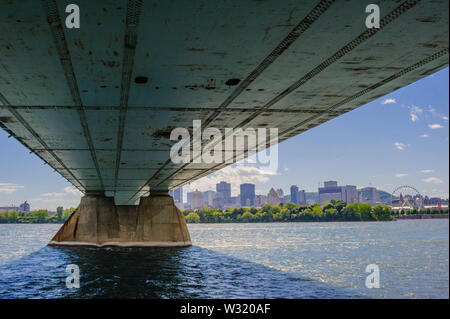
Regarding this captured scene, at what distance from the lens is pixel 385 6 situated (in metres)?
7.93

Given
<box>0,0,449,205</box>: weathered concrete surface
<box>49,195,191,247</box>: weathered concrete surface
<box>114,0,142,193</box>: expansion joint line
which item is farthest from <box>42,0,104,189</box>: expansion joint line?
<box>49,195,191,247</box>: weathered concrete surface

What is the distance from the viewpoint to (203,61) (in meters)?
10.7

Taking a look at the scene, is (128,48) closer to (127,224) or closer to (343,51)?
(343,51)

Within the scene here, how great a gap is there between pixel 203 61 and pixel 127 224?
145ft

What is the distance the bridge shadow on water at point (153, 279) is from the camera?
24.2 metres

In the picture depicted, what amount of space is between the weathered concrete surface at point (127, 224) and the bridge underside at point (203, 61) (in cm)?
3258

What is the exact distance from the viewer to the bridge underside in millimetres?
8172

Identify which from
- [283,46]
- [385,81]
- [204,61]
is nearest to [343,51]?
[283,46]

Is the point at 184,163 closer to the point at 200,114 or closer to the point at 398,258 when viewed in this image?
the point at 200,114

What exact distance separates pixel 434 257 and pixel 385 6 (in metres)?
47.6

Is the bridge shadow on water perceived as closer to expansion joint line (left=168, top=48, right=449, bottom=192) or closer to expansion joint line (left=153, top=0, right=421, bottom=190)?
expansion joint line (left=168, top=48, right=449, bottom=192)

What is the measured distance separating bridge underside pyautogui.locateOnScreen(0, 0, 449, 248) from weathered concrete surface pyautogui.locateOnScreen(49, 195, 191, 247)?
32.6 metres

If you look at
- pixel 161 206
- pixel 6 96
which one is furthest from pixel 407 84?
pixel 161 206

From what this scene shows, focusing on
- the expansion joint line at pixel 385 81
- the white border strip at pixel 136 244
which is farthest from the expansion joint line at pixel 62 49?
the white border strip at pixel 136 244
